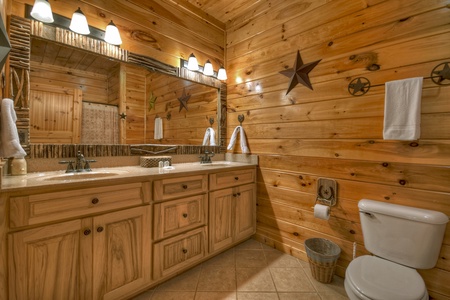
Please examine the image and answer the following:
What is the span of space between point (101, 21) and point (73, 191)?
1.45 meters

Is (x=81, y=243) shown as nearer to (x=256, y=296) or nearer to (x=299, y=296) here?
(x=256, y=296)

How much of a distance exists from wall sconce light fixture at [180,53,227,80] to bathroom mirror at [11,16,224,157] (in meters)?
0.09

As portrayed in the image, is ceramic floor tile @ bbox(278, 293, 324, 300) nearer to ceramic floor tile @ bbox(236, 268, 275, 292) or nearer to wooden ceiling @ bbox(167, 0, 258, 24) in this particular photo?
ceramic floor tile @ bbox(236, 268, 275, 292)

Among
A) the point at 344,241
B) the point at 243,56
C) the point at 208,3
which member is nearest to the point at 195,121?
the point at 243,56

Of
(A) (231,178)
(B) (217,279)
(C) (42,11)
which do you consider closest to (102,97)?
(C) (42,11)

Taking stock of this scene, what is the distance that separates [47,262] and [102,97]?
121cm

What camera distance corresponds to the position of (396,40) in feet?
4.82

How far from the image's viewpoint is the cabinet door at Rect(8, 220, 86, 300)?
101 centimetres

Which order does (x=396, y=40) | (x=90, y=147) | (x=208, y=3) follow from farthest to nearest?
(x=208, y=3), (x=90, y=147), (x=396, y=40)

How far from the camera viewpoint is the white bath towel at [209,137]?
8.32 feet

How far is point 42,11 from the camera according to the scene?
1.39m

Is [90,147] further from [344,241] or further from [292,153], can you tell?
[344,241]

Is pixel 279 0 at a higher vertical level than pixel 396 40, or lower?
higher

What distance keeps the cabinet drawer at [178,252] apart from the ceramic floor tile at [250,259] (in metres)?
0.39
